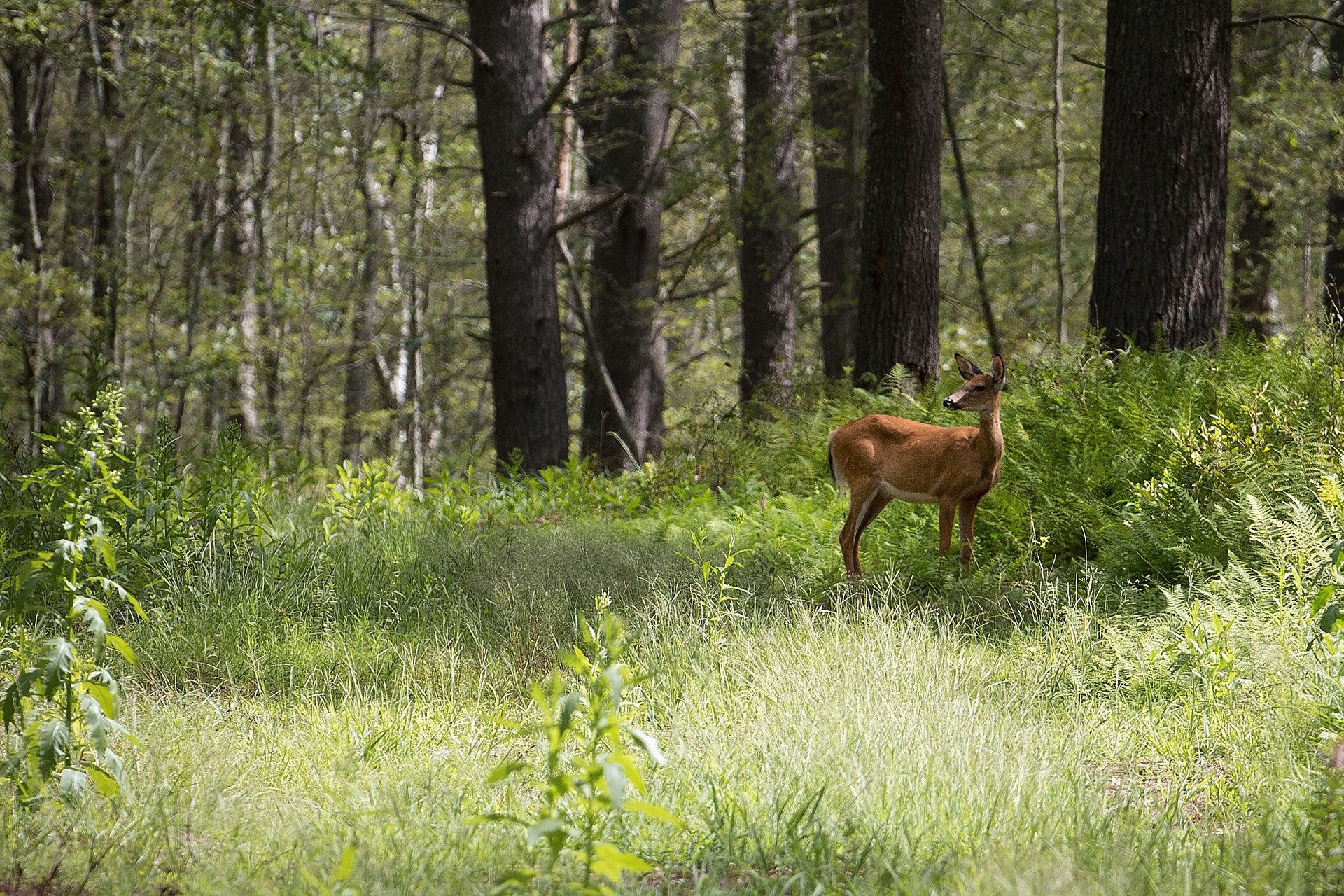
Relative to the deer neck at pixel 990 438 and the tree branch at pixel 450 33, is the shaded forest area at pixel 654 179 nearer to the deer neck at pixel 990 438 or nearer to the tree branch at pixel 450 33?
the tree branch at pixel 450 33

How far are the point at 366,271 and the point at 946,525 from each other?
57.8 feet

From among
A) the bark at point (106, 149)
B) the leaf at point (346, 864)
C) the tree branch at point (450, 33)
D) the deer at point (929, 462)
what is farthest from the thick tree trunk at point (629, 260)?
the leaf at point (346, 864)

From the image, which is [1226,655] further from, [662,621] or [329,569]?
[329,569]

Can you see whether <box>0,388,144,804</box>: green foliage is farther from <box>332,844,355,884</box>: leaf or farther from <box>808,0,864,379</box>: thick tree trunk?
<box>808,0,864,379</box>: thick tree trunk

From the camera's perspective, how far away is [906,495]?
604cm

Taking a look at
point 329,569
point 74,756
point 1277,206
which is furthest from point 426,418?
point 74,756

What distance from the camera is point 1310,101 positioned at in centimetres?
1366

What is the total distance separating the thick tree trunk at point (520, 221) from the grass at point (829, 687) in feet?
12.8

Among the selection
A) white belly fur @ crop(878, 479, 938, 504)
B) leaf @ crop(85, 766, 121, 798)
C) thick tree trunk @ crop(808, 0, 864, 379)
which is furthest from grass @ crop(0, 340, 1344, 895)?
thick tree trunk @ crop(808, 0, 864, 379)

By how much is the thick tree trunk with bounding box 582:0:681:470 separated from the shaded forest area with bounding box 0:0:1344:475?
0.18ft

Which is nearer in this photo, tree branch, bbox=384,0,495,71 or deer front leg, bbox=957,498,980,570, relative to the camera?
deer front leg, bbox=957,498,980,570

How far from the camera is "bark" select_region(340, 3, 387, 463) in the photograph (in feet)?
51.3

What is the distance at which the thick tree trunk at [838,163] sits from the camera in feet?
41.4

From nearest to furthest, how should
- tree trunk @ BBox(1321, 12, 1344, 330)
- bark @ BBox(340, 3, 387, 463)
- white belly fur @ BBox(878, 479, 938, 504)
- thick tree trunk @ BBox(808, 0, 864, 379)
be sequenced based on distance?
white belly fur @ BBox(878, 479, 938, 504), thick tree trunk @ BBox(808, 0, 864, 379), tree trunk @ BBox(1321, 12, 1344, 330), bark @ BBox(340, 3, 387, 463)
